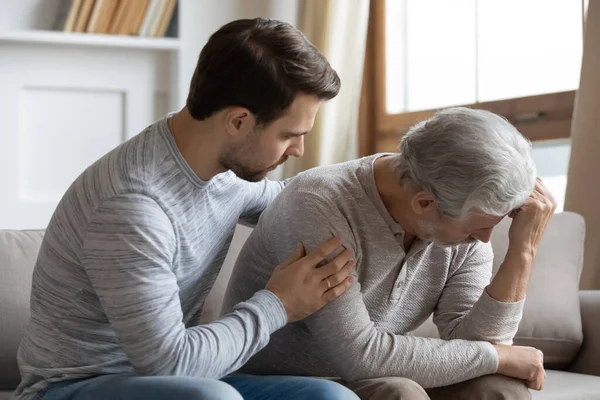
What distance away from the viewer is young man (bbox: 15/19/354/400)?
4.74ft

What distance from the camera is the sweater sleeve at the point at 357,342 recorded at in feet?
5.30

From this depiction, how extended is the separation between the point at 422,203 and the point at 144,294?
1.65 ft

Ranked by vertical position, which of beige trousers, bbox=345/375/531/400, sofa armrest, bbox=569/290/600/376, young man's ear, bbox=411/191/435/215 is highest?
young man's ear, bbox=411/191/435/215

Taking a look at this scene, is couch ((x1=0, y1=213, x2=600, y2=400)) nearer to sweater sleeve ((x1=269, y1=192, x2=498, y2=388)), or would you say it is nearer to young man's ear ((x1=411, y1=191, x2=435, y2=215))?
sweater sleeve ((x1=269, y1=192, x2=498, y2=388))

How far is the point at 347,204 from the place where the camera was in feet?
5.53

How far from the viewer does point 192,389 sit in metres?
1.38

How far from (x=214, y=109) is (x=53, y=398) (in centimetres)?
52

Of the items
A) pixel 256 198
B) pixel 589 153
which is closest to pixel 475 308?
pixel 256 198

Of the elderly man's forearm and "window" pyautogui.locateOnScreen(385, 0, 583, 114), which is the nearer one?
the elderly man's forearm

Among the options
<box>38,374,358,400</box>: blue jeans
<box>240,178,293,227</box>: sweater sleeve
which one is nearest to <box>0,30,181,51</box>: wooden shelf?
<box>240,178,293,227</box>: sweater sleeve

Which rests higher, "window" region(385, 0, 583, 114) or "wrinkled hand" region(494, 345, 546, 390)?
"window" region(385, 0, 583, 114)

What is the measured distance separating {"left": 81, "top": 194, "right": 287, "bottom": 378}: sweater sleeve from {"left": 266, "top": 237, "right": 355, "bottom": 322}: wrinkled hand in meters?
0.12

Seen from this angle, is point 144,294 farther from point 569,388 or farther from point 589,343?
point 589,343

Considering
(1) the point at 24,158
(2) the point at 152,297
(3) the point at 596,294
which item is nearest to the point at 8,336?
(2) the point at 152,297
